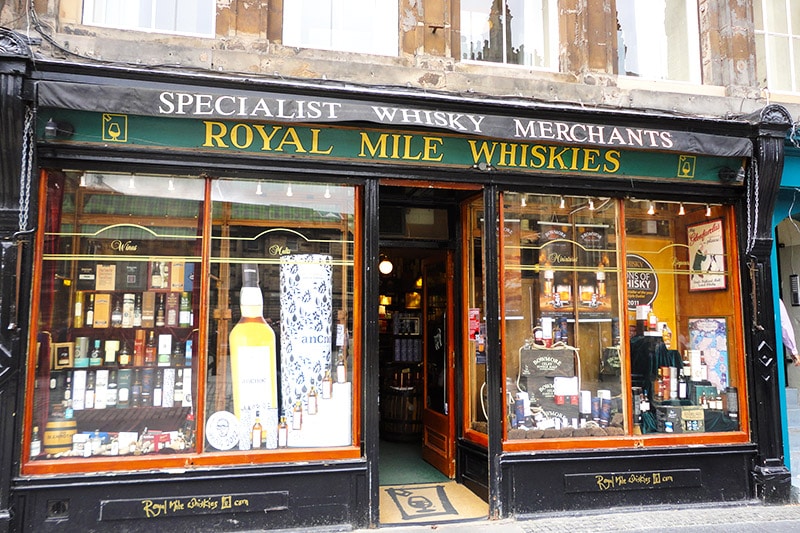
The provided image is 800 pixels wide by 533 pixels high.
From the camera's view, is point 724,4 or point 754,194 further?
point 724,4

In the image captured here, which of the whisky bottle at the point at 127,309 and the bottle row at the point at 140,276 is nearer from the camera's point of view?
the bottle row at the point at 140,276

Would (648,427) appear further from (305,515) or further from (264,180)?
(264,180)

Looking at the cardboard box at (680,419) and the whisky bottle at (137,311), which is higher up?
the whisky bottle at (137,311)

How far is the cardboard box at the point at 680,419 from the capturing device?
20.7ft

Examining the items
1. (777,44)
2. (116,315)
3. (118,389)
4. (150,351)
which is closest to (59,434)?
(118,389)

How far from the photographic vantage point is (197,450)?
5.13 meters

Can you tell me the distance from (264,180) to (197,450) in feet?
8.80

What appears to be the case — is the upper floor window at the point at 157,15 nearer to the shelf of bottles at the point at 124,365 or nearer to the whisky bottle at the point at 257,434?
the shelf of bottles at the point at 124,365

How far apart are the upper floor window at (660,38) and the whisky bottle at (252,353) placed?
532cm

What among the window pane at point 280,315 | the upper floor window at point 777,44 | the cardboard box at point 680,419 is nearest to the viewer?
the window pane at point 280,315

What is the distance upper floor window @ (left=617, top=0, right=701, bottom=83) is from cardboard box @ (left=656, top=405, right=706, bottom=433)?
160 inches

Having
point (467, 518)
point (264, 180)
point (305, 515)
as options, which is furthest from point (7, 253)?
point (467, 518)

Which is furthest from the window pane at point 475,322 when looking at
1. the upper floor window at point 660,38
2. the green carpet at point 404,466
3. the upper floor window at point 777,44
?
the upper floor window at point 777,44

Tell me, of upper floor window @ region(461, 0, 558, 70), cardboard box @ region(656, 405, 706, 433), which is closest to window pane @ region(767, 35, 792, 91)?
upper floor window @ region(461, 0, 558, 70)
